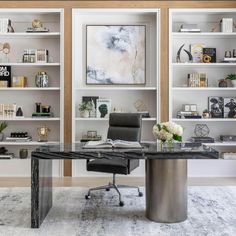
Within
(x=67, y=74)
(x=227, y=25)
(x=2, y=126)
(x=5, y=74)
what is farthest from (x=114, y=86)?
(x=227, y=25)

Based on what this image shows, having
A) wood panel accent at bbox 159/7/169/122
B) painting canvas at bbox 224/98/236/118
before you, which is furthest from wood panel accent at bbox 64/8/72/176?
painting canvas at bbox 224/98/236/118

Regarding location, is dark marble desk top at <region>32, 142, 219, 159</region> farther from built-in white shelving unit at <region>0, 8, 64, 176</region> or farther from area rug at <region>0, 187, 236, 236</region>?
built-in white shelving unit at <region>0, 8, 64, 176</region>

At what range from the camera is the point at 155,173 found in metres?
3.23

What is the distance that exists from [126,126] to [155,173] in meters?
1.23

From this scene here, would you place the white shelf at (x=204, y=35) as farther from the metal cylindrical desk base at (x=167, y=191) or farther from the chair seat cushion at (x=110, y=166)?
the metal cylindrical desk base at (x=167, y=191)

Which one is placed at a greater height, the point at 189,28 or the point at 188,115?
the point at 189,28

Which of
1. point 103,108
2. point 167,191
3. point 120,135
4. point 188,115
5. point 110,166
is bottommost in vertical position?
point 167,191

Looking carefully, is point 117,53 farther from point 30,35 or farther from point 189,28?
point 30,35

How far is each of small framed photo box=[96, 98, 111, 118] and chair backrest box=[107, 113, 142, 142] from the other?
1082mm

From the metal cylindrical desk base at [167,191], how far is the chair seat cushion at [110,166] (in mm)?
608

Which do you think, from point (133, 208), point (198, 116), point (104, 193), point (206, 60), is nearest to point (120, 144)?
point (133, 208)

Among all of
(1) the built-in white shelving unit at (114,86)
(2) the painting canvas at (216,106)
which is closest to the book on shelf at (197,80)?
(2) the painting canvas at (216,106)

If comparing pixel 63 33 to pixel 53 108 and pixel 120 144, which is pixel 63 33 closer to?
pixel 53 108

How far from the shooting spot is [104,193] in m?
4.30
